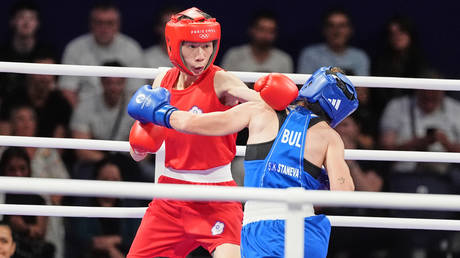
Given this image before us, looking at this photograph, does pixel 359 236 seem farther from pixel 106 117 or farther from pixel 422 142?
pixel 106 117

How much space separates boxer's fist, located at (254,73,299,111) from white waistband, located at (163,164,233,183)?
42 cm

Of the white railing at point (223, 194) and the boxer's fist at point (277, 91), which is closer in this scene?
the white railing at point (223, 194)

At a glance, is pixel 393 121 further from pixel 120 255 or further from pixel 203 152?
pixel 203 152

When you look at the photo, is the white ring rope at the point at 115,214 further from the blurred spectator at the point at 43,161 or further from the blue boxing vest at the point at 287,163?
the blurred spectator at the point at 43,161

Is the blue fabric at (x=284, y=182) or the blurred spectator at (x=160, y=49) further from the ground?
the blurred spectator at (x=160, y=49)

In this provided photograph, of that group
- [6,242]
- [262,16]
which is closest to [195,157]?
[6,242]

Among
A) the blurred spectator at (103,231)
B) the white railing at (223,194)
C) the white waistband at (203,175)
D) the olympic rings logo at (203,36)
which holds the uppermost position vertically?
the olympic rings logo at (203,36)

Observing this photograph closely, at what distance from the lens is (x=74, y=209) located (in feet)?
9.98

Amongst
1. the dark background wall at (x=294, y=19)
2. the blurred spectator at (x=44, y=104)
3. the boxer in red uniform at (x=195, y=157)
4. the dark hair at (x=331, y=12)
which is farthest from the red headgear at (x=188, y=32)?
the dark background wall at (x=294, y=19)

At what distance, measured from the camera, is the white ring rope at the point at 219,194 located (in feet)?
5.65

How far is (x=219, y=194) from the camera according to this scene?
69.1 inches

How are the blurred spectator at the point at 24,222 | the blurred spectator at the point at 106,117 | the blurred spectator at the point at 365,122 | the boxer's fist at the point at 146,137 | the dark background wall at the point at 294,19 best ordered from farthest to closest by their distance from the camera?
the dark background wall at the point at 294,19 → the blurred spectator at the point at 365,122 → the blurred spectator at the point at 106,117 → the blurred spectator at the point at 24,222 → the boxer's fist at the point at 146,137

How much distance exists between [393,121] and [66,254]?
7.25 feet

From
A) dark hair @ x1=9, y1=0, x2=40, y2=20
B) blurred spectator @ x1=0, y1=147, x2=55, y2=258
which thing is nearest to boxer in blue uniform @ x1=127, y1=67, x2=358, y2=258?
blurred spectator @ x1=0, y1=147, x2=55, y2=258
